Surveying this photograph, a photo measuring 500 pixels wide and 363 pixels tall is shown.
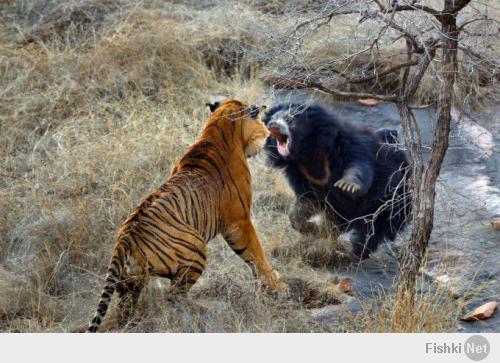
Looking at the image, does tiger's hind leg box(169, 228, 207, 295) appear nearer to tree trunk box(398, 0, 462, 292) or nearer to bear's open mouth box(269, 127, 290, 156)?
tree trunk box(398, 0, 462, 292)

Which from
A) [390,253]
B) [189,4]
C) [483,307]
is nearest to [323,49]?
[189,4]

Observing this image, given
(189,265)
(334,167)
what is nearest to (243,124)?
(334,167)

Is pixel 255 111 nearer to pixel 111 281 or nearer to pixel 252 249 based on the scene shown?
pixel 252 249

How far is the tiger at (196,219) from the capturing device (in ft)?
14.7

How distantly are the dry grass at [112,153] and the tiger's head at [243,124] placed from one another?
2.22ft

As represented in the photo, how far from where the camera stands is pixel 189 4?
10070mm

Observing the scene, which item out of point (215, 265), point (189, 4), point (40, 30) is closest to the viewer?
point (215, 265)

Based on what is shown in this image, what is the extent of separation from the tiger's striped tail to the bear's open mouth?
1833mm

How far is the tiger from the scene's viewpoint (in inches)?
176

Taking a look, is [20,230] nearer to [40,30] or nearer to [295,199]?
[295,199]

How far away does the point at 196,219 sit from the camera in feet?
15.9

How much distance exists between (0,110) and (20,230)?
244 centimetres

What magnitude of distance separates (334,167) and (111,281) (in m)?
2.39

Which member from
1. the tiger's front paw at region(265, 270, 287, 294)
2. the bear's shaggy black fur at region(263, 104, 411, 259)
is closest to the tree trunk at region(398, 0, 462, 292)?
the tiger's front paw at region(265, 270, 287, 294)
